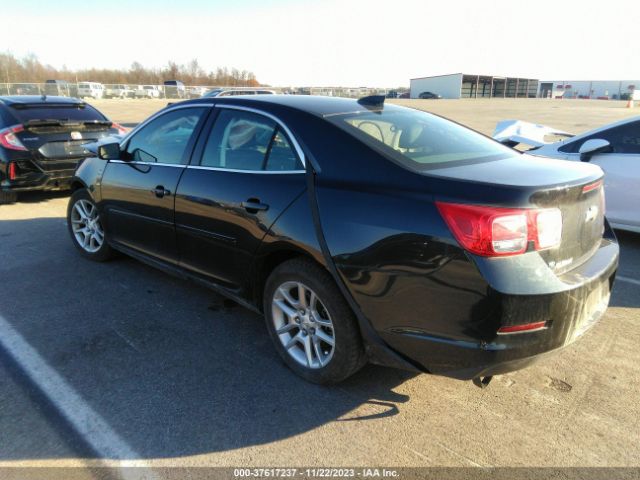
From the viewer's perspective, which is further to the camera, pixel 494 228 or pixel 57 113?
pixel 57 113

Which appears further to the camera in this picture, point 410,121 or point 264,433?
point 410,121

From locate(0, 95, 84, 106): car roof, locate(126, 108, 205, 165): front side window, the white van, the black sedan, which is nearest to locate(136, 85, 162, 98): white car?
the white van

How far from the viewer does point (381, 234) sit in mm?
2467

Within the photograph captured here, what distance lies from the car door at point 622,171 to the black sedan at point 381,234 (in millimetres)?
2890

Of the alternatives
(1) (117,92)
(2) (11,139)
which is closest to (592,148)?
(2) (11,139)

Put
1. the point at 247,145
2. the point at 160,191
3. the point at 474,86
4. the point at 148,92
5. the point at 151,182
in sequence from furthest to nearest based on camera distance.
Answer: the point at 474,86
the point at 148,92
the point at 151,182
the point at 160,191
the point at 247,145

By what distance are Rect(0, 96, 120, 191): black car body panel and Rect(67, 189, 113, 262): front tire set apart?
80.5 inches

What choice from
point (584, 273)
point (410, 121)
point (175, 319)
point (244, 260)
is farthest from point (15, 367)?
point (584, 273)

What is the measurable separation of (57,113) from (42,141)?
0.61 metres

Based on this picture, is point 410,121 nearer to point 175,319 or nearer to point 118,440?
point 175,319

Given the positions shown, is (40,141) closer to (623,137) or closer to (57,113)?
(57,113)

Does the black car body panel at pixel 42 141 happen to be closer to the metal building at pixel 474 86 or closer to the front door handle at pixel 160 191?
the front door handle at pixel 160 191

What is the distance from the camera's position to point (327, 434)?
8.41 feet

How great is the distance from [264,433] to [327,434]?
1.08 ft
